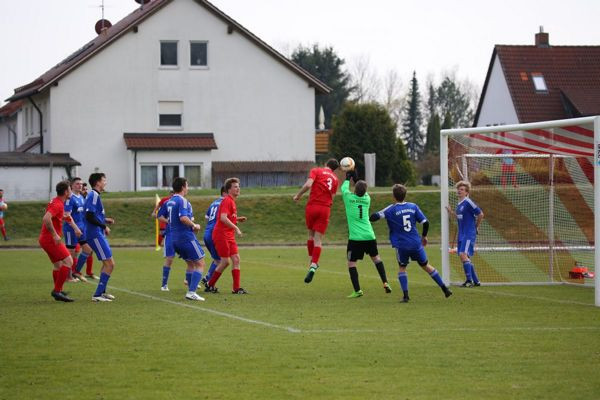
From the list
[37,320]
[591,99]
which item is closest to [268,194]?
[591,99]

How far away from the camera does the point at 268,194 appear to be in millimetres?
44969

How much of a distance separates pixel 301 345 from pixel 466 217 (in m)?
8.65

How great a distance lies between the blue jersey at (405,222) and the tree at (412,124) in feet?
307

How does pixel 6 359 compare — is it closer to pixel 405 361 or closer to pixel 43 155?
pixel 405 361

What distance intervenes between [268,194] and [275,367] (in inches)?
1381

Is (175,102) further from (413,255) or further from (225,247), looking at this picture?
(413,255)

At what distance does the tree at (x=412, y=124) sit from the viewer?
11012cm

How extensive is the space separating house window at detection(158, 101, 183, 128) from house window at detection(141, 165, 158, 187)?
2.41 meters

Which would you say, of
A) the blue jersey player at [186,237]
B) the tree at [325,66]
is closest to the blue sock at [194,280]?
the blue jersey player at [186,237]

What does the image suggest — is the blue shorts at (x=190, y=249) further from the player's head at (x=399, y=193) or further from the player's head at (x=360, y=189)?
the player's head at (x=399, y=193)

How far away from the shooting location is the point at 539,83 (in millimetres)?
61531

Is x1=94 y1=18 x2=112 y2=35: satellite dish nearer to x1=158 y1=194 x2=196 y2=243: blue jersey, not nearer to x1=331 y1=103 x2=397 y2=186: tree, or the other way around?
x1=331 y1=103 x2=397 y2=186: tree

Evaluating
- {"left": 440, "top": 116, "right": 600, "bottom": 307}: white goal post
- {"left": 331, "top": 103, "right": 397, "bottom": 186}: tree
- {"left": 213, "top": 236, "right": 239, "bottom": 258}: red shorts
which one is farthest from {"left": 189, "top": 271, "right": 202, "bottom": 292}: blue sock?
{"left": 331, "top": 103, "right": 397, "bottom": 186}: tree

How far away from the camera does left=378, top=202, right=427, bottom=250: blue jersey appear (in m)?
16.1
